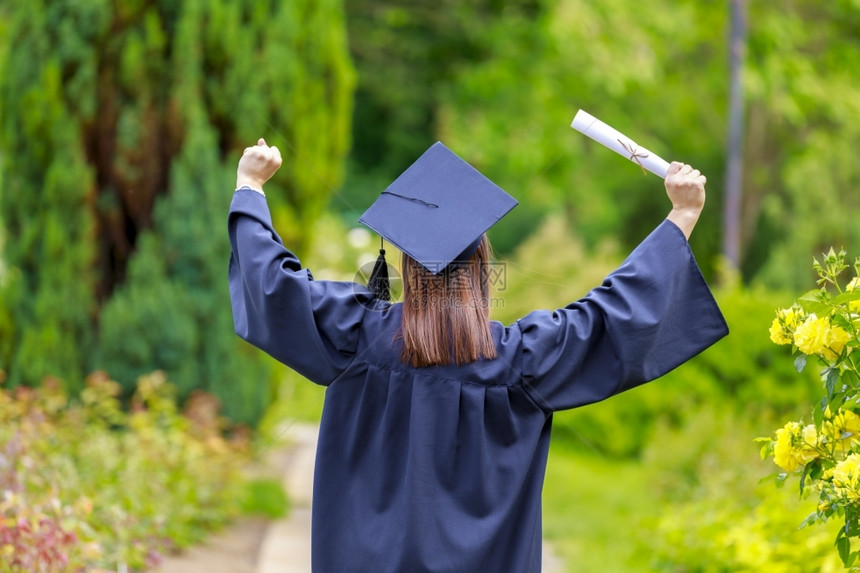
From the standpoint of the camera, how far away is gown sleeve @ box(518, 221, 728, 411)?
2.17m

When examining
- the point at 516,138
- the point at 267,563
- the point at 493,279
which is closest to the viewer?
the point at 493,279

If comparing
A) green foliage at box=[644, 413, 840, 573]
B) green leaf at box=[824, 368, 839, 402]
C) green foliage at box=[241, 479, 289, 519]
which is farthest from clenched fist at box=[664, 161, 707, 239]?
green foliage at box=[241, 479, 289, 519]

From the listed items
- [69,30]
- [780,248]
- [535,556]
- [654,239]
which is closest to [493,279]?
[654,239]

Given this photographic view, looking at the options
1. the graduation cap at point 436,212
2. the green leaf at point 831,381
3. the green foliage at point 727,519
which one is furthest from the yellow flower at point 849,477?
the green foliage at point 727,519

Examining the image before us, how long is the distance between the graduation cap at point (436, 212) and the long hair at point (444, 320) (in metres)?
0.05

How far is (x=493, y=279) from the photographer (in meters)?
2.49

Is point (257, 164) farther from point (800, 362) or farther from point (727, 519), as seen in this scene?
point (727, 519)

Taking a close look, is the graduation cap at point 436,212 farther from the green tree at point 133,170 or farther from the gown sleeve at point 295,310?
the green tree at point 133,170

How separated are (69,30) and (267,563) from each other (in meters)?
2.81

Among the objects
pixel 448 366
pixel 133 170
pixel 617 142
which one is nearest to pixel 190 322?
pixel 133 170

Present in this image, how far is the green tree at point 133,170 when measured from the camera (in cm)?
480

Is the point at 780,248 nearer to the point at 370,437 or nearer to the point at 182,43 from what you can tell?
the point at 182,43

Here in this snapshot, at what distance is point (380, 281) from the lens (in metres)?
2.37

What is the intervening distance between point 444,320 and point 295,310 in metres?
0.35
